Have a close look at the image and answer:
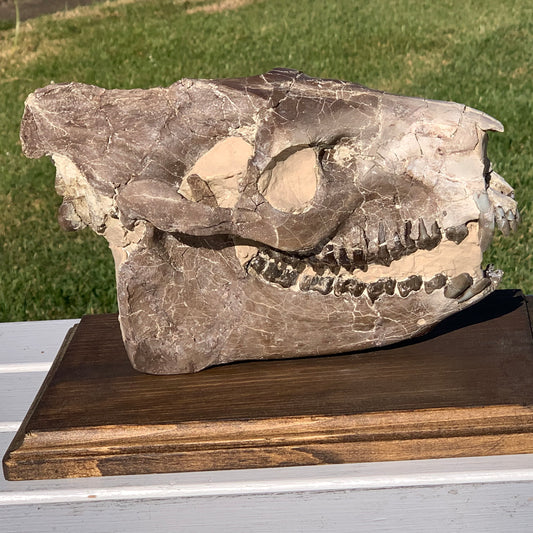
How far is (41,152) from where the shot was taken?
96.2 inches

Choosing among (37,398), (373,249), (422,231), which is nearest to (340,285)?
(373,249)

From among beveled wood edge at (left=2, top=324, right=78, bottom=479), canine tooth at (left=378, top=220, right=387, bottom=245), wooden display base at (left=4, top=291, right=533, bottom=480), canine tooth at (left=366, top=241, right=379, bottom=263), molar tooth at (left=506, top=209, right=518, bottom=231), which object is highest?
molar tooth at (left=506, top=209, right=518, bottom=231)

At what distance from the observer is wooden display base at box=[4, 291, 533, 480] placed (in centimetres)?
225

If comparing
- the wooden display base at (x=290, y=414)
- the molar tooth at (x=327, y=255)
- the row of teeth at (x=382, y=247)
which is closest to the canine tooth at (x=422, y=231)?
the row of teeth at (x=382, y=247)

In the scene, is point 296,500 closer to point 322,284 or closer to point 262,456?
point 262,456

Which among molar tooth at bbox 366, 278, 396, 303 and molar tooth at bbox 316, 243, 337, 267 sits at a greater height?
molar tooth at bbox 316, 243, 337, 267

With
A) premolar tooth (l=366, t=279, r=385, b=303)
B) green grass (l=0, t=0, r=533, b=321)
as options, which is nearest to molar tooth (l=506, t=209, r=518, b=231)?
premolar tooth (l=366, t=279, r=385, b=303)

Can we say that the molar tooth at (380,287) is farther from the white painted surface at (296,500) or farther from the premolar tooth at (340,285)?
the white painted surface at (296,500)

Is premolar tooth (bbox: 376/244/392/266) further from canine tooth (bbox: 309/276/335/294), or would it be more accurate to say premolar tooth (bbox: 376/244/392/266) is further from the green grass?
the green grass

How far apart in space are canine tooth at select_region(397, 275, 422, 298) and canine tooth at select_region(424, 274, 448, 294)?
0.02m

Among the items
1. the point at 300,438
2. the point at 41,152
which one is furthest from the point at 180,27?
the point at 300,438

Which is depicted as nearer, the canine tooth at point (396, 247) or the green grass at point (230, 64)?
the canine tooth at point (396, 247)

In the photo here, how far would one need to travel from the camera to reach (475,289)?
94.4 inches

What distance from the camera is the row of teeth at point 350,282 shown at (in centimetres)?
239
